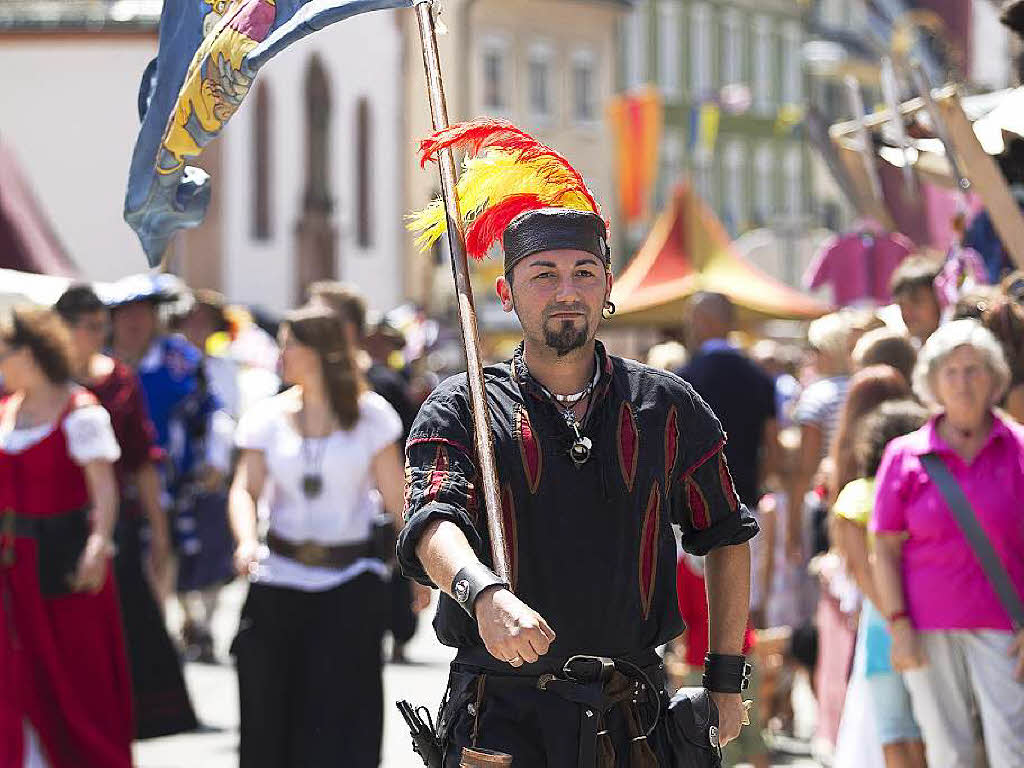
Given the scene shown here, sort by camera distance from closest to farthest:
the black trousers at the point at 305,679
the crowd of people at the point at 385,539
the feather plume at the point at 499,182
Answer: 1. the feather plume at the point at 499,182
2. the crowd of people at the point at 385,539
3. the black trousers at the point at 305,679

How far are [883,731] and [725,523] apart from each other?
110 inches

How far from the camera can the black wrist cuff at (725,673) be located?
15.5ft

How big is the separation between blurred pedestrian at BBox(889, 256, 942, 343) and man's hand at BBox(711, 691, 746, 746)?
4.31 metres

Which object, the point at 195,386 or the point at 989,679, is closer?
the point at 989,679

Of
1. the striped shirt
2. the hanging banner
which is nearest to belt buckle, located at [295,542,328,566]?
the striped shirt

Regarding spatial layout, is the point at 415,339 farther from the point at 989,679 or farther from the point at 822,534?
the point at 989,679

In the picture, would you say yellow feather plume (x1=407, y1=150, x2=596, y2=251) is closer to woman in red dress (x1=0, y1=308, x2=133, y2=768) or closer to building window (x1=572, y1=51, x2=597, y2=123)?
woman in red dress (x1=0, y1=308, x2=133, y2=768)

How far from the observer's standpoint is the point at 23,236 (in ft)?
45.8

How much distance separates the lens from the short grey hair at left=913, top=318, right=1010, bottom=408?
692 cm

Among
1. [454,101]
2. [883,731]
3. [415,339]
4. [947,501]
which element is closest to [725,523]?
[947,501]

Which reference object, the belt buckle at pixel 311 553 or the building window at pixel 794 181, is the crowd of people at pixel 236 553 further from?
the building window at pixel 794 181

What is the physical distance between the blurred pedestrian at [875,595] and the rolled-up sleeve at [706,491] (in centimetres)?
249

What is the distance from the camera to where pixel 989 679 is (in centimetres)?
681

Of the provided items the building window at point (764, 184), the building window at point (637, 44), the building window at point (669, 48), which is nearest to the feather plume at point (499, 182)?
the building window at point (637, 44)
